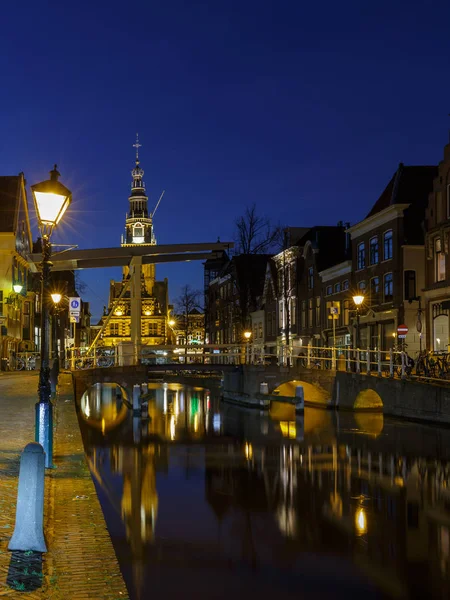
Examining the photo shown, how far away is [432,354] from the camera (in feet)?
101

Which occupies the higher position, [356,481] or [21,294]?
[21,294]

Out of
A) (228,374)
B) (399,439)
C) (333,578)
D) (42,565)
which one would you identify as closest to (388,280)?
(228,374)

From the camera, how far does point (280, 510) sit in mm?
15164

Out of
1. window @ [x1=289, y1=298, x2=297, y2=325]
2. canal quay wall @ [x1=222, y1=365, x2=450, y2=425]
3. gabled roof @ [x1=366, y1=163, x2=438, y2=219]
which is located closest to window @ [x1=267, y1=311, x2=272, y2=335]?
window @ [x1=289, y1=298, x2=297, y2=325]

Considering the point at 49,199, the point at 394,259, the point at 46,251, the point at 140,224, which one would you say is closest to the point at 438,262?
the point at 394,259

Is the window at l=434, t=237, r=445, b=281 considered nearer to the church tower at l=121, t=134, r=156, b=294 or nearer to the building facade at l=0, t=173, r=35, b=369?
the building facade at l=0, t=173, r=35, b=369

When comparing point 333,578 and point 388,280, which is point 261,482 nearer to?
point 333,578

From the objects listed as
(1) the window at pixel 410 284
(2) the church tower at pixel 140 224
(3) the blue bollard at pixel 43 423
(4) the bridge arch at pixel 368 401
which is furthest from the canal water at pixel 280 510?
(2) the church tower at pixel 140 224

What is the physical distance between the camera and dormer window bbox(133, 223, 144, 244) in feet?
593

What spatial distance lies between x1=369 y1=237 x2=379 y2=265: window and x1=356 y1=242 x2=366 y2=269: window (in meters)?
1.08

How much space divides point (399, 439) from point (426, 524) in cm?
1108

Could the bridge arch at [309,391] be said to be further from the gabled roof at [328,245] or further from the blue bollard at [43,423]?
the blue bollard at [43,423]

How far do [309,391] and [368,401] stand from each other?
6729 millimetres

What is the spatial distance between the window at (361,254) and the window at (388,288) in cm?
363
